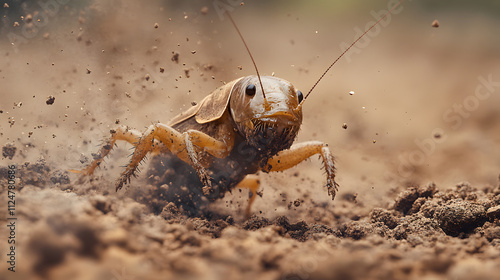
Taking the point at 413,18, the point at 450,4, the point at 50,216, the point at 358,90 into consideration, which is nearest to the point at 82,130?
the point at 50,216

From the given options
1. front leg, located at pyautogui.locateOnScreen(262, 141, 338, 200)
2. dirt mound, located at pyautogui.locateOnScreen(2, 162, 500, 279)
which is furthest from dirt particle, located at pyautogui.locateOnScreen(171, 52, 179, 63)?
dirt mound, located at pyautogui.locateOnScreen(2, 162, 500, 279)

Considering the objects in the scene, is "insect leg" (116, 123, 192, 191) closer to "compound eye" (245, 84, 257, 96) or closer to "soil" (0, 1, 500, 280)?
"soil" (0, 1, 500, 280)

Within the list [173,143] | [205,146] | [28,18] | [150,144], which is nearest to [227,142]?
[205,146]

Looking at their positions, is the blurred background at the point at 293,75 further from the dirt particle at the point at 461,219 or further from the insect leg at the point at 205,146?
the dirt particle at the point at 461,219

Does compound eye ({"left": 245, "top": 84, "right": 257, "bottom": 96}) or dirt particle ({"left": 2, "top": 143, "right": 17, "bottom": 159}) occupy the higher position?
compound eye ({"left": 245, "top": 84, "right": 257, "bottom": 96})

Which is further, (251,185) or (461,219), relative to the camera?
(251,185)

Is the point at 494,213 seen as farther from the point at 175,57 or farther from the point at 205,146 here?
the point at 175,57

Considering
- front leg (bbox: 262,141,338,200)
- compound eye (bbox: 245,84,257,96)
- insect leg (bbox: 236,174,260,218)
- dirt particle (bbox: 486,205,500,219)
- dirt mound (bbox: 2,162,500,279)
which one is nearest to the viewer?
dirt mound (bbox: 2,162,500,279)

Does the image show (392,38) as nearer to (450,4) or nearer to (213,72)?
(450,4)
